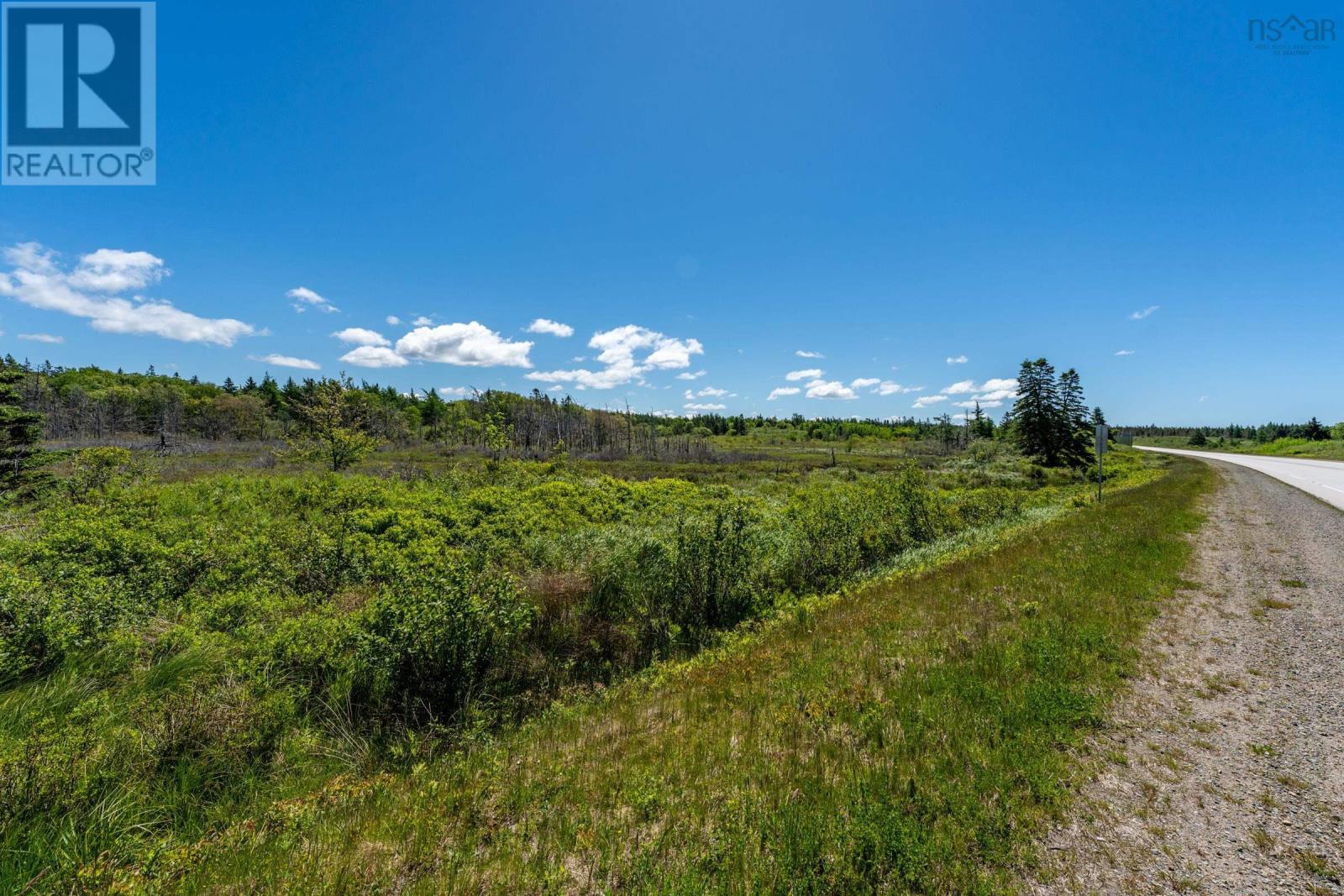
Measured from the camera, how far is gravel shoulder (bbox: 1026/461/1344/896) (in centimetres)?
315

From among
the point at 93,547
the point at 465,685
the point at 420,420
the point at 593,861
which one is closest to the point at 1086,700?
the point at 593,861

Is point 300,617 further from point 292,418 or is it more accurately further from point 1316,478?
point 292,418

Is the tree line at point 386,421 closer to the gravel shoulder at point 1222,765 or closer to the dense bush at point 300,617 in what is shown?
the dense bush at point 300,617

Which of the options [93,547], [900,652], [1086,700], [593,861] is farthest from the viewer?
[93,547]

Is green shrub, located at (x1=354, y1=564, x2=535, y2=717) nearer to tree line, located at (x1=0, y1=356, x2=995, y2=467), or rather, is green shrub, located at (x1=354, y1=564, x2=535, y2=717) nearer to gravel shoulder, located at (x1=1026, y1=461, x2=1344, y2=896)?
gravel shoulder, located at (x1=1026, y1=461, x2=1344, y2=896)

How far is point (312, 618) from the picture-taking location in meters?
7.52

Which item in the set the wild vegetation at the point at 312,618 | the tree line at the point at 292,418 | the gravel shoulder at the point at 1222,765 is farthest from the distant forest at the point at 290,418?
the gravel shoulder at the point at 1222,765

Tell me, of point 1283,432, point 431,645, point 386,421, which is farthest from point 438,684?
point 1283,432

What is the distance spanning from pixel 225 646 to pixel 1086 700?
1143 cm

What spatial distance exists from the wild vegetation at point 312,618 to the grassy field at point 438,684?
5 centimetres

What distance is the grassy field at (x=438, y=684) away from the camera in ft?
12.1

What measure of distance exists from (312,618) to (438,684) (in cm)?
258

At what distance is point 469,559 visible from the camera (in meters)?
10.8

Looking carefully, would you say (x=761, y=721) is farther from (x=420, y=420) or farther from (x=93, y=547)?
(x=420, y=420)
